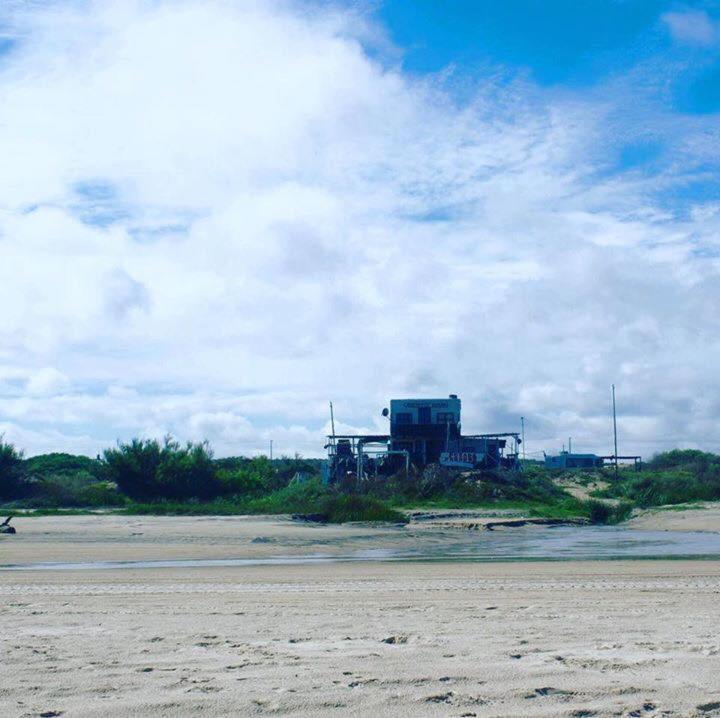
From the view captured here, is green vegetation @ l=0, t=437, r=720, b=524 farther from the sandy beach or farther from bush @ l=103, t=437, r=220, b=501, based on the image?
the sandy beach

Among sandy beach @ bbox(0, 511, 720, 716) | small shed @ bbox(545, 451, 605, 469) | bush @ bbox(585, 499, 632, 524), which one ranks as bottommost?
bush @ bbox(585, 499, 632, 524)

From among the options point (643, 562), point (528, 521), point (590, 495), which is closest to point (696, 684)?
point (643, 562)

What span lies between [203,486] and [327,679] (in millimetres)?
38767

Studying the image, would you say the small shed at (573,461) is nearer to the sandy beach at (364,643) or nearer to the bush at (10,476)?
the bush at (10,476)

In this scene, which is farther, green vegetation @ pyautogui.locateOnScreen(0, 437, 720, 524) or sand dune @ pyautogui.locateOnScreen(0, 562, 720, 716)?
green vegetation @ pyautogui.locateOnScreen(0, 437, 720, 524)

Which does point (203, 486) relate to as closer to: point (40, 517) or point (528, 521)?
point (40, 517)

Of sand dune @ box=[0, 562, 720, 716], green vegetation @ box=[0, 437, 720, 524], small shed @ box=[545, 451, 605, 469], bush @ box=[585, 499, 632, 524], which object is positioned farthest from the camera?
small shed @ box=[545, 451, 605, 469]

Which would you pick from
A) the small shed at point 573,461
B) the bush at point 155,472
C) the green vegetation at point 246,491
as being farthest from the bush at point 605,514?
the small shed at point 573,461

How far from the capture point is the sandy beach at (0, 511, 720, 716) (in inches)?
219

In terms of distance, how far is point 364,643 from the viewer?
24.6ft

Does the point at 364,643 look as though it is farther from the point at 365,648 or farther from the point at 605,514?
the point at 605,514

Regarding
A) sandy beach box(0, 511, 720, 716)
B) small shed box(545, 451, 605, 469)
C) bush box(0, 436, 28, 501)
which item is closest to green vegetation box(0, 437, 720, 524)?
bush box(0, 436, 28, 501)

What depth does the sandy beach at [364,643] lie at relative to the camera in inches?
219

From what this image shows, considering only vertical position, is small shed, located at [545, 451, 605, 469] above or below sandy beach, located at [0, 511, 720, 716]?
above
